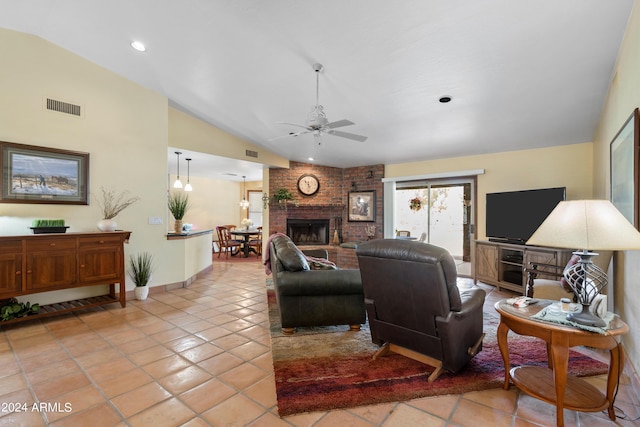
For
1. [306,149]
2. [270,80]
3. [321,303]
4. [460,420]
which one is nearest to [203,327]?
[321,303]

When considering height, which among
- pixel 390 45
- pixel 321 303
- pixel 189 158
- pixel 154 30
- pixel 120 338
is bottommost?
pixel 120 338

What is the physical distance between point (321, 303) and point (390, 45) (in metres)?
2.63

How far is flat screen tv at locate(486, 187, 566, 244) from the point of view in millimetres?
4520

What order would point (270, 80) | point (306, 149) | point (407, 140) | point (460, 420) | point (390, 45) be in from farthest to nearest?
point (306, 149), point (407, 140), point (270, 80), point (390, 45), point (460, 420)

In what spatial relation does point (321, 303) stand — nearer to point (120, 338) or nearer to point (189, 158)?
point (120, 338)

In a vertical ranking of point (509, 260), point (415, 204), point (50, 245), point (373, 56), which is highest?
point (373, 56)

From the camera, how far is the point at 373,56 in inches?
116

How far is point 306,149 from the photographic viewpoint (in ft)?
20.6

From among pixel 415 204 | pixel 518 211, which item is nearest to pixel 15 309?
pixel 518 211

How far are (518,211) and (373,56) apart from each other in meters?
3.69

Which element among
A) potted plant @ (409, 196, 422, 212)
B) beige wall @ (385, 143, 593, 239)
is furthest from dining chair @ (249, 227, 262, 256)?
beige wall @ (385, 143, 593, 239)

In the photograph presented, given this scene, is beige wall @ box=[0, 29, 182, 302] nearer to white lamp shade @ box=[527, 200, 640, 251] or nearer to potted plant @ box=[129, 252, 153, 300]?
potted plant @ box=[129, 252, 153, 300]

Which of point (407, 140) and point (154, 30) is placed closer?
point (154, 30)

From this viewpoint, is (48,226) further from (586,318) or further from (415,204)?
(415,204)
